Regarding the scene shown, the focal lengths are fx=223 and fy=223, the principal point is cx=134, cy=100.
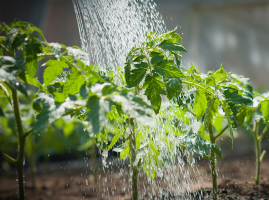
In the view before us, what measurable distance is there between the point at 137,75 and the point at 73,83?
6.9 inches

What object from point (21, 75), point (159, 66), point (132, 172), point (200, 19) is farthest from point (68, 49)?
point (200, 19)

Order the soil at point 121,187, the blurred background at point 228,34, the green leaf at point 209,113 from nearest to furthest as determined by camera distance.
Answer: the green leaf at point 209,113, the soil at point 121,187, the blurred background at point 228,34

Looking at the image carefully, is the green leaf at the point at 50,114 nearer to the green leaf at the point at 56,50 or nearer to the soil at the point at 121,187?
the green leaf at the point at 56,50

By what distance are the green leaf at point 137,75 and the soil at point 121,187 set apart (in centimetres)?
69

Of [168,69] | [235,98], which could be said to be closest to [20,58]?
[168,69]

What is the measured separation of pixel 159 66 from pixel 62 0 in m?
2.73

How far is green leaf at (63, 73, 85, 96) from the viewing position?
0.60m

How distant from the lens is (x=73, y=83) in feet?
2.00

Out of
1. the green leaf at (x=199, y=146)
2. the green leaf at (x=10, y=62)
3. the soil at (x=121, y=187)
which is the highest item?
the green leaf at (x=10, y=62)

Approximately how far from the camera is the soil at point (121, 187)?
112cm

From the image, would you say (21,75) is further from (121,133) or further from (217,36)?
(217,36)

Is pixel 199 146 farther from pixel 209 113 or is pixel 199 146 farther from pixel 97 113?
pixel 97 113

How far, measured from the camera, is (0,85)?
0.60m

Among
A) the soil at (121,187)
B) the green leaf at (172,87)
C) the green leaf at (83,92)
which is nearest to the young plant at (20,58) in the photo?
the green leaf at (83,92)
